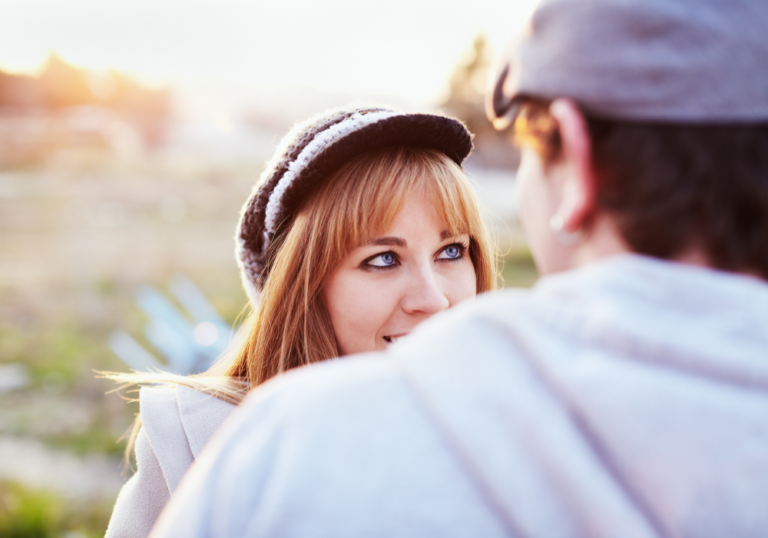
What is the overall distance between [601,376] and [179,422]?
1.45 metres

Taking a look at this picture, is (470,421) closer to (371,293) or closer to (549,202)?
(549,202)

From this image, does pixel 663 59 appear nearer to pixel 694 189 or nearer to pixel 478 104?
pixel 694 189

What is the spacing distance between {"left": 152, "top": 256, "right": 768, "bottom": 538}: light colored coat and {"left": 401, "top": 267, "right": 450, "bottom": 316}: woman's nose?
105cm

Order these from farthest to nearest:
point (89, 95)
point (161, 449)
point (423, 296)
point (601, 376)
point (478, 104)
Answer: point (89, 95)
point (478, 104)
point (423, 296)
point (161, 449)
point (601, 376)

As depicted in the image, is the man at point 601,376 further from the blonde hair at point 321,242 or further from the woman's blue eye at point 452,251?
the woman's blue eye at point 452,251

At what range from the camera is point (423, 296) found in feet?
5.90

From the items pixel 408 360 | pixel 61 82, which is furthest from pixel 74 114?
pixel 408 360

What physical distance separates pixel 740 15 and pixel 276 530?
2.94 ft

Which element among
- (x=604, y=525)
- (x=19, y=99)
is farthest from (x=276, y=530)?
(x=19, y=99)

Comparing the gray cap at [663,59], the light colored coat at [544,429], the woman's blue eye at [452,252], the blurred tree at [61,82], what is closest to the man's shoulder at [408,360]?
the light colored coat at [544,429]

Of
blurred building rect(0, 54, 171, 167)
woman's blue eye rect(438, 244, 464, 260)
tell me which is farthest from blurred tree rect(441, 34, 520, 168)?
woman's blue eye rect(438, 244, 464, 260)

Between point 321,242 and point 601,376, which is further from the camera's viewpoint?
point 321,242

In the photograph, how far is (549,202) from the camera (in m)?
0.85

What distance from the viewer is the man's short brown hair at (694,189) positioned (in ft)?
2.28
